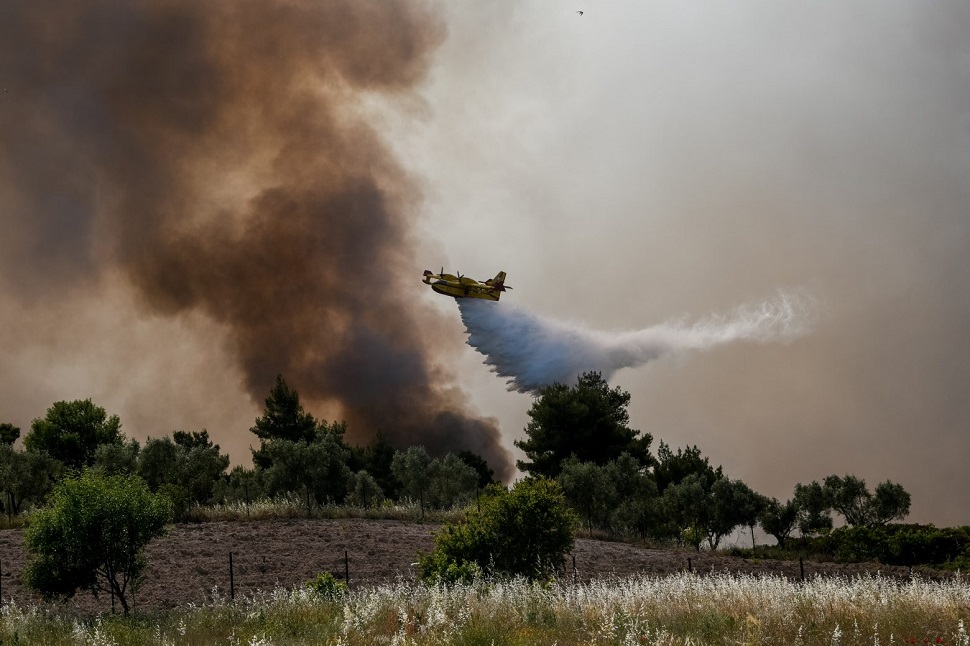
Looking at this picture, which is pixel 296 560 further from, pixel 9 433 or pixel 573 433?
pixel 9 433

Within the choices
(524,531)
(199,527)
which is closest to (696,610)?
(524,531)

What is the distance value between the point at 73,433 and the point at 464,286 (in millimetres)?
46205

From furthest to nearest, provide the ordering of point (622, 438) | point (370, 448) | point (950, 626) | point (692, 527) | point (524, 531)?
point (370, 448)
point (622, 438)
point (692, 527)
point (524, 531)
point (950, 626)

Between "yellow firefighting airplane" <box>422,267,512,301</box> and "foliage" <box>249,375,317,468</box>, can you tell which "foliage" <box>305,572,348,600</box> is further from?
"foliage" <box>249,375,317,468</box>

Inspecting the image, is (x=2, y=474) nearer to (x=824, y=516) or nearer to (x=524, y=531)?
(x=524, y=531)

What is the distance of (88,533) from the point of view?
27.2 meters

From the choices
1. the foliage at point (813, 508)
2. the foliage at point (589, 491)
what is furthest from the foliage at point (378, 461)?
the foliage at point (813, 508)

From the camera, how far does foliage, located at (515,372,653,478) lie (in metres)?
77.6

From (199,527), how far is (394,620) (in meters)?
31.9

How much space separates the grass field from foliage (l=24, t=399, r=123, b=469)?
68361mm

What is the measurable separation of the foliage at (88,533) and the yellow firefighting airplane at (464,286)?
40.3 m

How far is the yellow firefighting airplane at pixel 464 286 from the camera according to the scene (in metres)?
66.9

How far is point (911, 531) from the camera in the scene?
5025cm

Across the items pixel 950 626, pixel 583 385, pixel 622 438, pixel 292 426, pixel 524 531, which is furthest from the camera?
pixel 292 426
